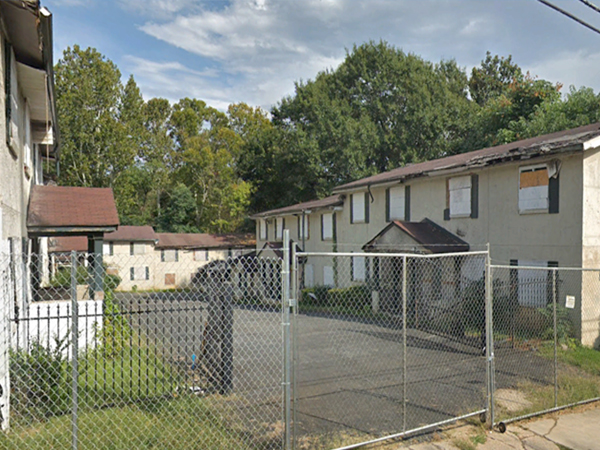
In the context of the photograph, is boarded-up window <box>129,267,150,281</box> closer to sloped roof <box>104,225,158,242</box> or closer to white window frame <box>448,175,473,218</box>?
sloped roof <box>104,225,158,242</box>

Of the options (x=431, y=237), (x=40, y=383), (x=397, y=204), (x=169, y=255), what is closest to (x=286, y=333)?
(x=40, y=383)

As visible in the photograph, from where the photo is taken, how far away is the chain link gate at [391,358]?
5.68 meters

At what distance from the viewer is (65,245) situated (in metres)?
18.4

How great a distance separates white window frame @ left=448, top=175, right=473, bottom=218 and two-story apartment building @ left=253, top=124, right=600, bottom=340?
0.03 m

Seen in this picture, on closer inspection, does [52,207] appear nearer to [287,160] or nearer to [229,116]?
[287,160]

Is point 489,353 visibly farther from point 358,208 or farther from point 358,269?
point 358,208

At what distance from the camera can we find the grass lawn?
4.91m

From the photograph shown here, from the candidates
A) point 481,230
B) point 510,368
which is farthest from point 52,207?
point 481,230

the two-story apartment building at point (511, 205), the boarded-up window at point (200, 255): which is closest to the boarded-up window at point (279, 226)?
the boarded-up window at point (200, 255)

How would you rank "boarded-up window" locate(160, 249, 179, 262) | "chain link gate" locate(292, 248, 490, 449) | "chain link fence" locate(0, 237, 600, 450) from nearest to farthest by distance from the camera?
"chain link fence" locate(0, 237, 600, 450) → "chain link gate" locate(292, 248, 490, 449) → "boarded-up window" locate(160, 249, 179, 262)

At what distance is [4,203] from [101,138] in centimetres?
2738

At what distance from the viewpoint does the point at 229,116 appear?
55.3 metres

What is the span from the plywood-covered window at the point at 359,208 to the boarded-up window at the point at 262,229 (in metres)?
11.5

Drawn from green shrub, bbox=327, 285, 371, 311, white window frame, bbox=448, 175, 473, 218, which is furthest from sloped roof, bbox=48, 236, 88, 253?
white window frame, bbox=448, 175, 473, 218
